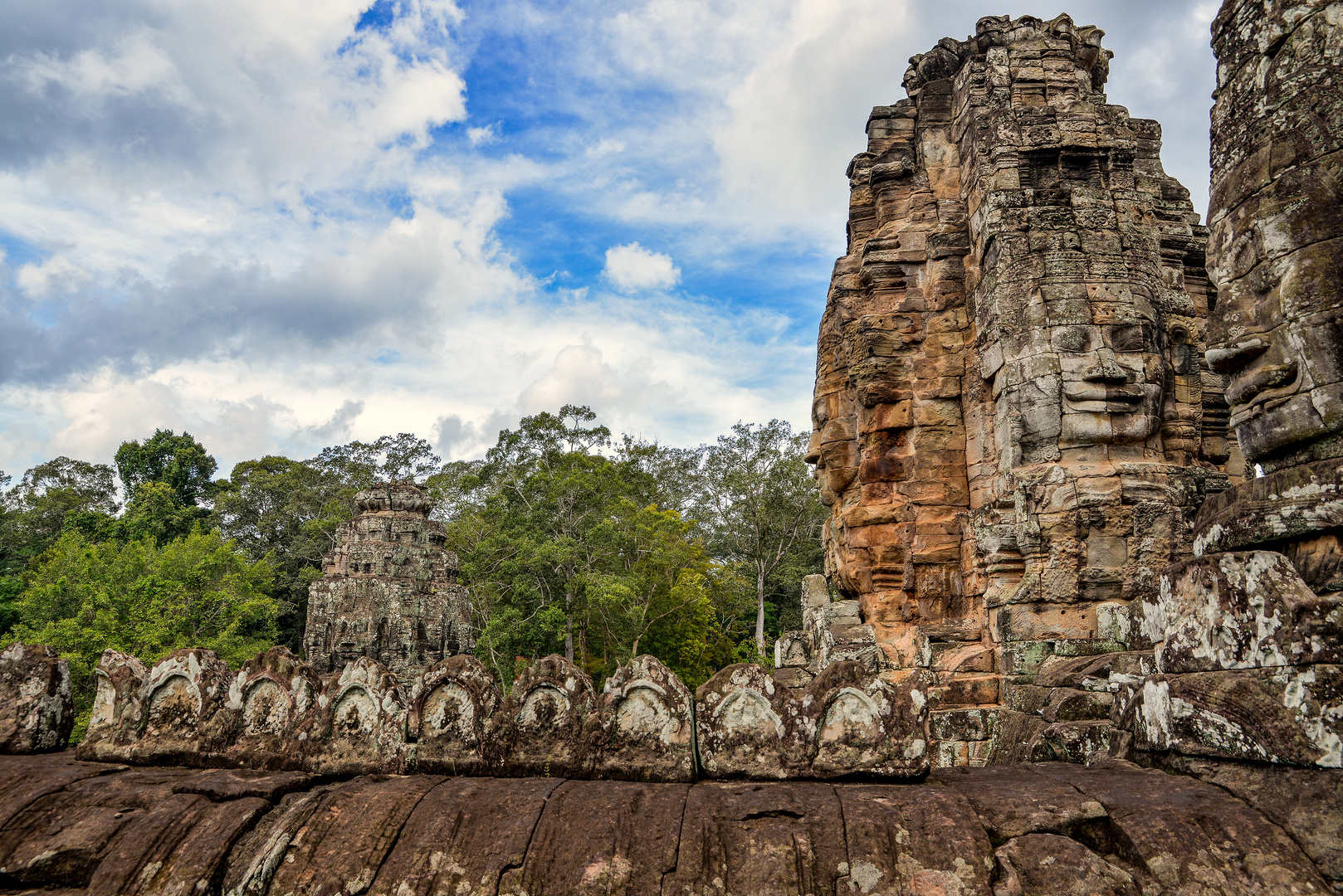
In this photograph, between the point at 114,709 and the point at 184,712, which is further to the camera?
the point at 114,709

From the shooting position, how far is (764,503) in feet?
111

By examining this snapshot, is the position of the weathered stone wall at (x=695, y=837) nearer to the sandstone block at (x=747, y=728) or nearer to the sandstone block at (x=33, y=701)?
the sandstone block at (x=747, y=728)

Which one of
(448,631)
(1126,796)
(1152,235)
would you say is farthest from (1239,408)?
(448,631)

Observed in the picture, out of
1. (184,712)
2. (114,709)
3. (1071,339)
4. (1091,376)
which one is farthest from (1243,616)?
(1071,339)

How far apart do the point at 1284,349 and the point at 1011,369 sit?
5821 millimetres

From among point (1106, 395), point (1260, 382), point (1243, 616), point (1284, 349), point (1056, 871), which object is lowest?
point (1056, 871)

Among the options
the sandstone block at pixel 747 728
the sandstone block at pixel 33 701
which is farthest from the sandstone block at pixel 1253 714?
the sandstone block at pixel 33 701

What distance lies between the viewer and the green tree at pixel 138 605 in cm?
1980

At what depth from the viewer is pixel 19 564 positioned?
40.6m

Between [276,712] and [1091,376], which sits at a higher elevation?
[1091,376]

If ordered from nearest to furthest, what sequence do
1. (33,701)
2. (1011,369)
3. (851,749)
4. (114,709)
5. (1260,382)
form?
1. (851,749)
2. (1260,382)
3. (114,709)
4. (33,701)
5. (1011,369)

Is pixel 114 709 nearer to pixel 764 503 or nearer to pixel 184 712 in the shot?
pixel 184 712

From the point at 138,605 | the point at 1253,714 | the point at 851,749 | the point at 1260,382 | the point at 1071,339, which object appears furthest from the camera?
the point at 138,605

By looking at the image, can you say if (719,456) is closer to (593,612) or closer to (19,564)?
(593,612)
